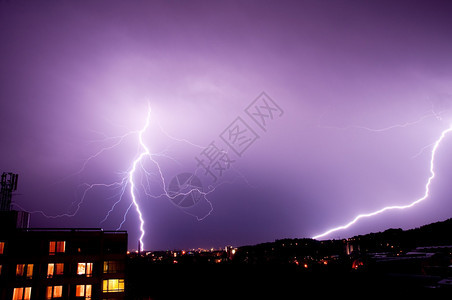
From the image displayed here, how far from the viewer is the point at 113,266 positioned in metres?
22.7

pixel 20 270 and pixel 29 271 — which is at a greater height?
pixel 20 270

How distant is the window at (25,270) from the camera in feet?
66.3

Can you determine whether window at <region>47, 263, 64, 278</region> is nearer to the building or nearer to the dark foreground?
the building

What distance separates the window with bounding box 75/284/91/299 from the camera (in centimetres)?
2128

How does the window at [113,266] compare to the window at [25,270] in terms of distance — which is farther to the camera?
the window at [113,266]

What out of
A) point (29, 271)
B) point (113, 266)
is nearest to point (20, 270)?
point (29, 271)

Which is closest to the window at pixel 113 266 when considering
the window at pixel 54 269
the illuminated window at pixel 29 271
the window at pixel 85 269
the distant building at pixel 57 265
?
the distant building at pixel 57 265

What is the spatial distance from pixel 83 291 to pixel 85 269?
150 cm

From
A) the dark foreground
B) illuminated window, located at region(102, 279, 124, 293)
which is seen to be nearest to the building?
illuminated window, located at region(102, 279, 124, 293)

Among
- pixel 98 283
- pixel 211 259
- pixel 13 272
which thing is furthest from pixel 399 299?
pixel 211 259

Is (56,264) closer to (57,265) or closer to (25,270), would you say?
(57,265)

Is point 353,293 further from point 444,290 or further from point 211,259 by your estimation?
point 211,259

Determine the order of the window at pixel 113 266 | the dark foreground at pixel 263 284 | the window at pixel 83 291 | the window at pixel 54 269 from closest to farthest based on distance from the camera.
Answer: the dark foreground at pixel 263 284 → the window at pixel 54 269 → the window at pixel 83 291 → the window at pixel 113 266

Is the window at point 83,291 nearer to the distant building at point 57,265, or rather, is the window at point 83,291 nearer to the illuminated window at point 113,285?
the distant building at point 57,265
